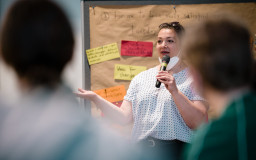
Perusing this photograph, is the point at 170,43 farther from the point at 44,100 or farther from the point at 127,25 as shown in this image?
the point at 44,100

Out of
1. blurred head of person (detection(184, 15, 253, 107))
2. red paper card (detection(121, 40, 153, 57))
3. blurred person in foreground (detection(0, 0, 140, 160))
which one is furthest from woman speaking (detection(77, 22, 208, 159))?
blurred person in foreground (detection(0, 0, 140, 160))

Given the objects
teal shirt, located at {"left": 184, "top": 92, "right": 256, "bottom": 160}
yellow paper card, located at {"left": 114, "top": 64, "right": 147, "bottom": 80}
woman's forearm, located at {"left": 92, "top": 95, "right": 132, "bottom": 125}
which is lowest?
woman's forearm, located at {"left": 92, "top": 95, "right": 132, "bottom": 125}

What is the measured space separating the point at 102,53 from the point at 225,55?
1499mm

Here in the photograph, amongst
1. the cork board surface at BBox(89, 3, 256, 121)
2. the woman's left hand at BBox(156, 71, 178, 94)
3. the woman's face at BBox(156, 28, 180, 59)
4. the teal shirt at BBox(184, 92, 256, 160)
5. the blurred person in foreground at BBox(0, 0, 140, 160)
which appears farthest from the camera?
the cork board surface at BBox(89, 3, 256, 121)

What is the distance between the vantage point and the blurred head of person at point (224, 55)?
69 cm

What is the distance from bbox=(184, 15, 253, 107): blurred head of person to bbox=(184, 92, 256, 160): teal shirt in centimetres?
5

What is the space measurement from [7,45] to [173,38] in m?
1.22

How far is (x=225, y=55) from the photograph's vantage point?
684 mm

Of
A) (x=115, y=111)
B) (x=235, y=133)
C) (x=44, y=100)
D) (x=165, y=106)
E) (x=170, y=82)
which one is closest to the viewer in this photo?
(x=44, y=100)

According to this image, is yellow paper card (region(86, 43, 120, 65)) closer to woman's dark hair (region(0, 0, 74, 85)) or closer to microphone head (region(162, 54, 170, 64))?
microphone head (region(162, 54, 170, 64))

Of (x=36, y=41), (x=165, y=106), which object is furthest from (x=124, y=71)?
(x=36, y=41)

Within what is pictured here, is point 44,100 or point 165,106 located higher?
point 44,100

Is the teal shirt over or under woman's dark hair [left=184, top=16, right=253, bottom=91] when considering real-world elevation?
under

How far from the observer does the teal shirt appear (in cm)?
66
